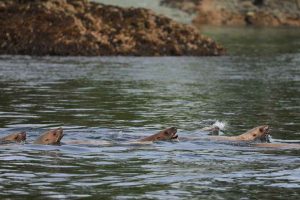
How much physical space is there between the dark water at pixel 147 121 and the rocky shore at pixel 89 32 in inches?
67.7

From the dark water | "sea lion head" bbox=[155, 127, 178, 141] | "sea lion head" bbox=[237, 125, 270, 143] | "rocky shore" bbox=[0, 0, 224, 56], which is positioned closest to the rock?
"rocky shore" bbox=[0, 0, 224, 56]

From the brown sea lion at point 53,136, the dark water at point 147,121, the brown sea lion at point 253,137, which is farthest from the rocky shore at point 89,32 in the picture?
the brown sea lion at point 53,136

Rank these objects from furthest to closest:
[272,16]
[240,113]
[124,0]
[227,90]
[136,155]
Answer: [272,16] → [124,0] → [227,90] → [240,113] → [136,155]

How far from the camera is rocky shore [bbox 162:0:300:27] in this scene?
86062 millimetres

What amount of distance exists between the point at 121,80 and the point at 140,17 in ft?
47.3

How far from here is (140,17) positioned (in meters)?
46.4

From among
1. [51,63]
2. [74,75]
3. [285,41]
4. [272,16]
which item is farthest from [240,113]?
[272,16]

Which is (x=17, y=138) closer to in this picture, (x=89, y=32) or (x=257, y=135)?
(x=257, y=135)

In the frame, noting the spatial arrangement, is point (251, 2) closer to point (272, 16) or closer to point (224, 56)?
point (272, 16)

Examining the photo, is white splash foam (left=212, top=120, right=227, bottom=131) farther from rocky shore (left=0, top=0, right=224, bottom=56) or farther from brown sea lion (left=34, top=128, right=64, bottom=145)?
rocky shore (left=0, top=0, right=224, bottom=56)

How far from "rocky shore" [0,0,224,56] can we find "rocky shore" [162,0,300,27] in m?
39.0

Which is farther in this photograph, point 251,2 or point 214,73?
point 251,2

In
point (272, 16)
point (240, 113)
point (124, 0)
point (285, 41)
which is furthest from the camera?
point (272, 16)

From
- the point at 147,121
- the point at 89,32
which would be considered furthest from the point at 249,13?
the point at 147,121
